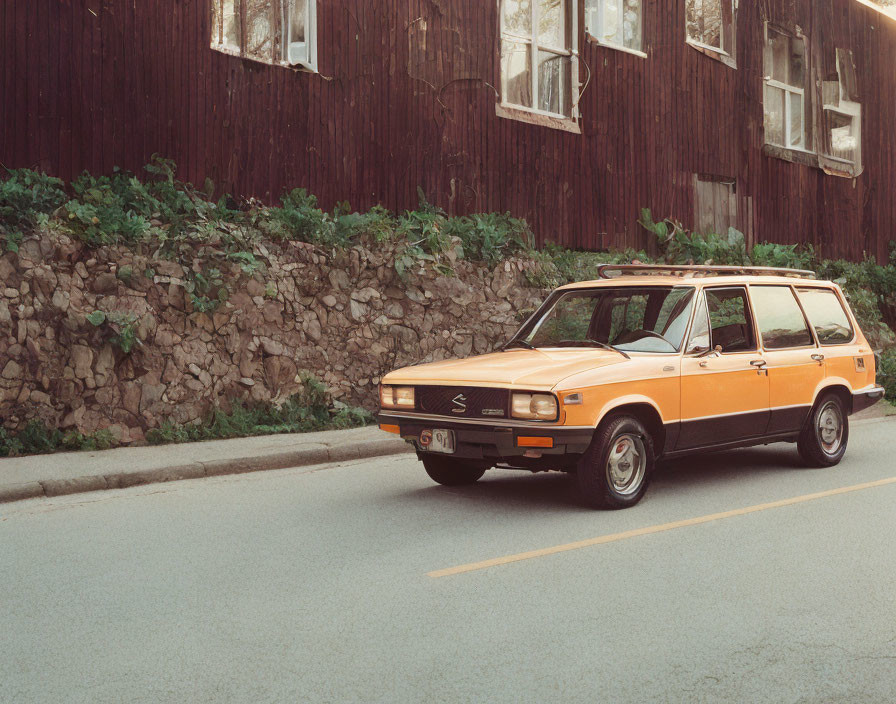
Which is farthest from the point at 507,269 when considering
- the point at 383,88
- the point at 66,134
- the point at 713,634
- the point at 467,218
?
the point at 713,634

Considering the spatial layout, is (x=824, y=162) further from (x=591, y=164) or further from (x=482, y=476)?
(x=482, y=476)

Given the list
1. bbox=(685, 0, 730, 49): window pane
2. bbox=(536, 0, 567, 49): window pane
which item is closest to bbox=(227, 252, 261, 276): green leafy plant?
bbox=(536, 0, 567, 49): window pane

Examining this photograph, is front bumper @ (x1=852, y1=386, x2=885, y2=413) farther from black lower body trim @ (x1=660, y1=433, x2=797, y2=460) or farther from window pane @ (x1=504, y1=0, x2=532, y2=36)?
window pane @ (x1=504, y1=0, x2=532, y2=36)

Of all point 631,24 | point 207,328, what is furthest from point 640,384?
point 631,24

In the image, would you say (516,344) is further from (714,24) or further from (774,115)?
(774,115)

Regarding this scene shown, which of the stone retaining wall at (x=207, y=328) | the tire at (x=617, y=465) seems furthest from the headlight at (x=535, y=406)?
the stone retaining wall at (x=207, y=328)

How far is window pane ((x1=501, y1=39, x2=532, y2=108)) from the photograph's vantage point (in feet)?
52.0

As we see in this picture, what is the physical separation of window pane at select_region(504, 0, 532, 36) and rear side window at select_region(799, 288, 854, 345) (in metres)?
8.14

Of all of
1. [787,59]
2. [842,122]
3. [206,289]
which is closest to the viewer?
[206,289]

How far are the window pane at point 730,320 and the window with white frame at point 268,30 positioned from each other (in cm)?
715

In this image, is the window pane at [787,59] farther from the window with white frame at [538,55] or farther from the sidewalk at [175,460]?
the sidewalk at [175,460]

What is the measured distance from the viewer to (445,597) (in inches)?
206

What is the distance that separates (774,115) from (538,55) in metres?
7.15

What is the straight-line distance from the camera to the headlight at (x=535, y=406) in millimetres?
7047
